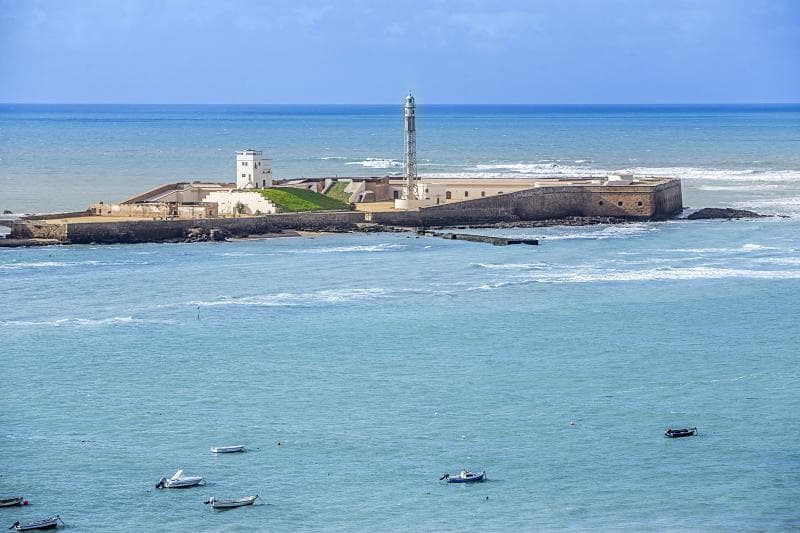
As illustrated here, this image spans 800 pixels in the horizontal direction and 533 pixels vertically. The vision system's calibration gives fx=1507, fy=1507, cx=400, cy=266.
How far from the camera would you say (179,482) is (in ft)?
93.4

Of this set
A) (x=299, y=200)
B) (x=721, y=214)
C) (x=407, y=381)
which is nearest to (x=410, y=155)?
(x=299, y=200)

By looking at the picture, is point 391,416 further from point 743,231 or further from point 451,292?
point 743,231

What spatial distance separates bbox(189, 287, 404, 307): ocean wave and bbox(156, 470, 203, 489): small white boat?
18341mm

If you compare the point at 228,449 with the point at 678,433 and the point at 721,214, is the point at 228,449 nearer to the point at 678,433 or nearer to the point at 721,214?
the point at 678,433

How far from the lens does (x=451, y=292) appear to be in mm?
49750

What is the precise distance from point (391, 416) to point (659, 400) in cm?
636

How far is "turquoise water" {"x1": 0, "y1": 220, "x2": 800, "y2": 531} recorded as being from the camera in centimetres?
2800

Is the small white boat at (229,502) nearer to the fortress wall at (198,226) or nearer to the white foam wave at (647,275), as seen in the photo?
the white foam wave at (647,275)

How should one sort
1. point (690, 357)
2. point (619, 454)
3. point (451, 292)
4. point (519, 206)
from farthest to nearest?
point (519, 206)
point (451, 292)
point (690, 357)
point (619, 454)

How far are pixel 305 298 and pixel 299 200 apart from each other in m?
23.5

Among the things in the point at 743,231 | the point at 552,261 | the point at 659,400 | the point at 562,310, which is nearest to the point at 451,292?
the point at 562,310

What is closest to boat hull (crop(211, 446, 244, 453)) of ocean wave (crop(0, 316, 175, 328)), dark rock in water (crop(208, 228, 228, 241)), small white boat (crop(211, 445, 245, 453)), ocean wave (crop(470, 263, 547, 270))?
small white boat (crop(211, 445, 245, 453))

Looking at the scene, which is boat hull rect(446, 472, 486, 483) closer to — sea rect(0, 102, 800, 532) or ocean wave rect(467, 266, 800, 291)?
sea rect(0, 102, 800, 532)

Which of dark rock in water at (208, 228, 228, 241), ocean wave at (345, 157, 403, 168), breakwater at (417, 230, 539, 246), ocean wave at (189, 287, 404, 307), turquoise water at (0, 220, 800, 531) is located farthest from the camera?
ocean wave at (345, 157, 403, 168)
